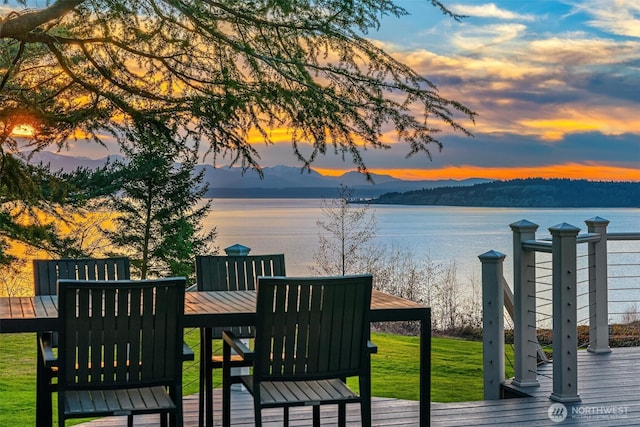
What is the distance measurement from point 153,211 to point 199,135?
14.5 m

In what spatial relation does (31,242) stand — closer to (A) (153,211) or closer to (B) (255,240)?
(A) (153,211)

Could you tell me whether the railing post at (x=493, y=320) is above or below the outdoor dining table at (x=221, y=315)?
below

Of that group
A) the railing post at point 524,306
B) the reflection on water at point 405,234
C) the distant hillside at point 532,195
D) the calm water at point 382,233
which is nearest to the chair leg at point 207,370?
the railing post at point 524,306

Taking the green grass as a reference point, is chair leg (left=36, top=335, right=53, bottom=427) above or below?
above

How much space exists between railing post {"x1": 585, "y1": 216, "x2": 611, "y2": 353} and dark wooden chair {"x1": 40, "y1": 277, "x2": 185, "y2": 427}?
4.14m

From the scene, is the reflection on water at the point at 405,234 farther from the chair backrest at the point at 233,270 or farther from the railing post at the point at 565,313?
the chair backrest at the point at 233,270

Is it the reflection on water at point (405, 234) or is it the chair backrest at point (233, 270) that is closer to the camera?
the chair backrest at point (233, 270)

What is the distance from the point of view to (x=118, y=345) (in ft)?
9.45

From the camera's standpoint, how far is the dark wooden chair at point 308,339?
301 centimetres

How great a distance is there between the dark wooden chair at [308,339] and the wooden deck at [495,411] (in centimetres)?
123

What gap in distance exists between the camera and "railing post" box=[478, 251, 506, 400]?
498cm

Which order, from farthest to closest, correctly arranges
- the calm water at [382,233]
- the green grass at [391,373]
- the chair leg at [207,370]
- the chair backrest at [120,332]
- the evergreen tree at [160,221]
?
the evergreen tree at [160,221], the calm water at [382,233], the green grass at [391,373], the chair leg at [207,370], the chair backrest at [120,332]

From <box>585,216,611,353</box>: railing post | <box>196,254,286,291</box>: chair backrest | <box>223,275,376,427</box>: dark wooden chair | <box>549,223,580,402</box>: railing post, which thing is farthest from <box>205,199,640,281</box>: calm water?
<box>223,275,376,427</box>: dark wooden chair

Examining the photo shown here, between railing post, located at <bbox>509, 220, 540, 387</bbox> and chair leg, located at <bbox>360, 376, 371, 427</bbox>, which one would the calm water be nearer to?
railing post, located at <bbox>509, 220, 540, 387</bbox>
